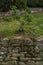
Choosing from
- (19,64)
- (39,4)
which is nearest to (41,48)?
(19,64)

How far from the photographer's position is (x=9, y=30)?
51.2ft

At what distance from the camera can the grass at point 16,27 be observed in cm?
1536

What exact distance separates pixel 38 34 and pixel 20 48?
1468 millimetres

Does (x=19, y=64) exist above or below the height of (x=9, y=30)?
below

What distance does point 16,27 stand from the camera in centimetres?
1608

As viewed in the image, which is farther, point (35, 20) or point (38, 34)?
point (35, 20)

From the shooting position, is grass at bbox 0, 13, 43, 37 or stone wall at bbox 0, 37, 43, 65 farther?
grass at bbox 0, 13, 43, 37

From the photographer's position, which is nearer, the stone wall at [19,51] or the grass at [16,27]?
the stone wall at [19,51]

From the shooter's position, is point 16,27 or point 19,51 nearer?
point 19,51

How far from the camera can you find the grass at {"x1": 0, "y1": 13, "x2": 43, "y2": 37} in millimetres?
15356

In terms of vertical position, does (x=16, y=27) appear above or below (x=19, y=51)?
above

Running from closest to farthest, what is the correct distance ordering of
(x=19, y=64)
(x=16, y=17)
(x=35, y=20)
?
(x=19, y=64) → (x=16, y=17) → (x=35, y=20)

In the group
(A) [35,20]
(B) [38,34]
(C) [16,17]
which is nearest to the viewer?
(B) [38,34]

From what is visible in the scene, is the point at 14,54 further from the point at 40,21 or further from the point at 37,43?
the point at 40,21
